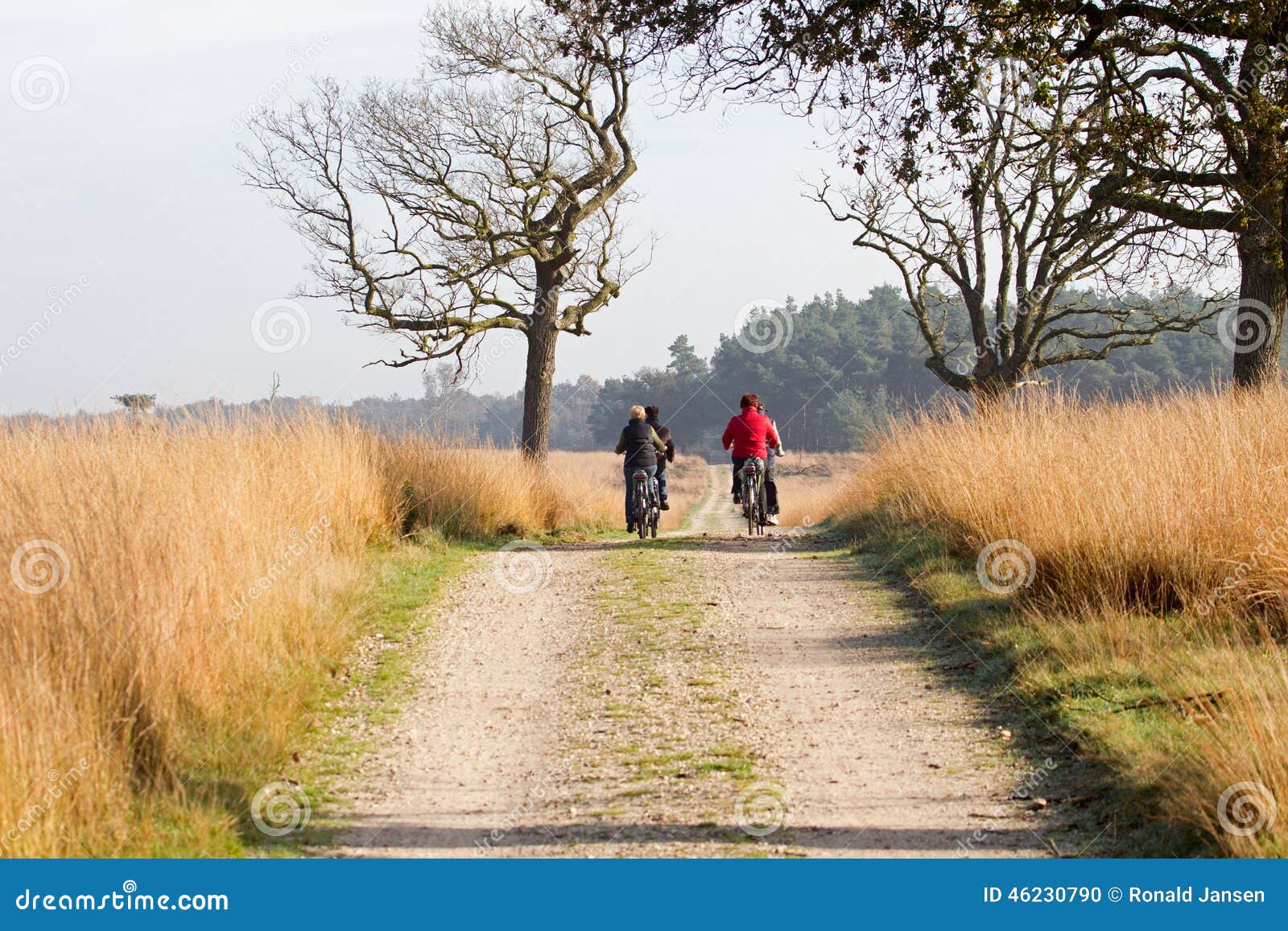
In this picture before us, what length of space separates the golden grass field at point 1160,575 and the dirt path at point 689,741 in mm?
689

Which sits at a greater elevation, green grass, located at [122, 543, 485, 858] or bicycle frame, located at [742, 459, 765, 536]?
bicycle frame, located at [742, 459, 765, 536]

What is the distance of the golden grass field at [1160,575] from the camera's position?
4.99 m

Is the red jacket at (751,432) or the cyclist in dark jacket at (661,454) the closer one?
the red jacket at (751,432)

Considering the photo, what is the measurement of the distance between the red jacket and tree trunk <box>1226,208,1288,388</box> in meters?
6.46

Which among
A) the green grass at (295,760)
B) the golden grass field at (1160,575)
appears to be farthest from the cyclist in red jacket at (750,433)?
the green grass at (295,760)

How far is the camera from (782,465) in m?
77.4

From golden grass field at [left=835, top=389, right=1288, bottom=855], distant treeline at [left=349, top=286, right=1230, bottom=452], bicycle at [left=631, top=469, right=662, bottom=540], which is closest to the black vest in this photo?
bicycle at [left=631, top=469, right=662, bottom=540]

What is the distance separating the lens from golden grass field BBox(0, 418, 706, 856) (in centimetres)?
490

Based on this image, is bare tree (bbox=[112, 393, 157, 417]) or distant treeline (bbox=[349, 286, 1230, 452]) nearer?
bare tree (bbox=[112, 393, 157, 417])

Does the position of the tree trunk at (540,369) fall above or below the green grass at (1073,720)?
above

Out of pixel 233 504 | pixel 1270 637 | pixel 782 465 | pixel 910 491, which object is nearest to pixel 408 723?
pixel 233 504

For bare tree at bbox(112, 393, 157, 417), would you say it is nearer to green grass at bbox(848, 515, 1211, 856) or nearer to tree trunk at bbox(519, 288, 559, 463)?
green grass at bbox(848, 515, 1211, 856)

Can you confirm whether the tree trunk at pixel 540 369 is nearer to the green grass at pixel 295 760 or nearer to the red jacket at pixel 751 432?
the red jacket at pixel 751 432

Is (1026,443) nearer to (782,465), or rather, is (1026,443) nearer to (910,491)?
(910,491)
